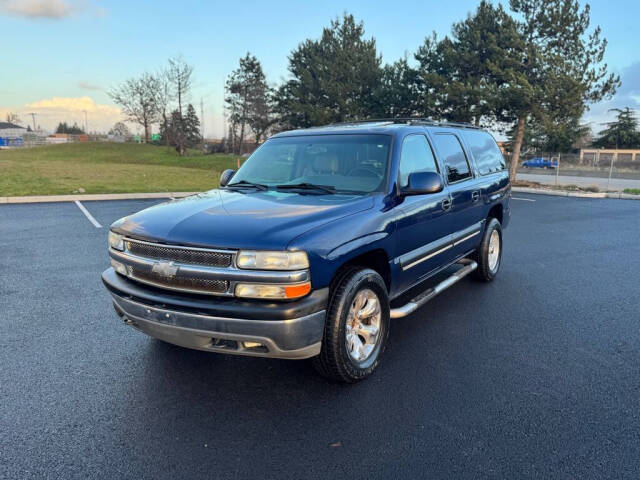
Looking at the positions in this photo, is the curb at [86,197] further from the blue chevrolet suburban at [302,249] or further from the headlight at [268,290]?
the headlight at [268,290]

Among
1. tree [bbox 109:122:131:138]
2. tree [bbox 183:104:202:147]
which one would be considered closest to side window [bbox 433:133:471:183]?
tree [bbox 183:104:202:147]

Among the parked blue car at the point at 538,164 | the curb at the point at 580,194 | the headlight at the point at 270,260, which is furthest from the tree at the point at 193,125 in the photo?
the headlight at the point at 270,260

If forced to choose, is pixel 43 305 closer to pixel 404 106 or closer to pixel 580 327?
pixel 580 327

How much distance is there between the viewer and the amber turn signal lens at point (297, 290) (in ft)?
9.09

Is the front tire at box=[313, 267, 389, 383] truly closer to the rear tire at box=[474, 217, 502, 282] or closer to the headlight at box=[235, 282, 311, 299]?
the headlight at box=[235, 282, 311, 299]

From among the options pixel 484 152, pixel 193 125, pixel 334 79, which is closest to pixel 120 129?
pixel 193 125

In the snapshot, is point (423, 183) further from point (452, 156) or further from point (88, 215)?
point (88, 215)

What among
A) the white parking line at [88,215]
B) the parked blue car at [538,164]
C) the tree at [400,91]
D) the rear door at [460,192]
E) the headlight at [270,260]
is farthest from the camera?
the parked blue car at [538,164]

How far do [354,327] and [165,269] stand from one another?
140cm

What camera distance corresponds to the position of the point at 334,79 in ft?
104

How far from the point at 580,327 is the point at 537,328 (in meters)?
0.43

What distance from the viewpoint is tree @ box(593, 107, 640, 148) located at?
55.5m

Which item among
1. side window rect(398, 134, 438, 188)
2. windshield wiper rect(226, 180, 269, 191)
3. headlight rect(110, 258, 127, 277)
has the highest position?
side window rect(398, 134, 438, 188)

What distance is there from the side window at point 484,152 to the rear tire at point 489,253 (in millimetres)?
720
